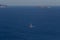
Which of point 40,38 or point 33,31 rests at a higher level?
point 33,31

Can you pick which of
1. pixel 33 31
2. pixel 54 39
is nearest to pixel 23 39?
pixel 54 39

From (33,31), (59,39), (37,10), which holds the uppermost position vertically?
(37,10)

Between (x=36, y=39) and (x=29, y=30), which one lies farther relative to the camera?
(x=29, y=30)

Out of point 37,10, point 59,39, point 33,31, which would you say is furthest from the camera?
point 37,10

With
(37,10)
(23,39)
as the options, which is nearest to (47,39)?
(23,39)

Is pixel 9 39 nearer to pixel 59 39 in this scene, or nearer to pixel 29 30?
pixel 59 39

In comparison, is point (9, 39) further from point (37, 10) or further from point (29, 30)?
point (37, 10)

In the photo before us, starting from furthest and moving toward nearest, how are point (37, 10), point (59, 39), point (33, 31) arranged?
point (37, 10) → point (33, 31) → point (59, 39)

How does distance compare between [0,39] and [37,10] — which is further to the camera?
[37,10]

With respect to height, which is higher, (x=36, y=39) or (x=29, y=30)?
(x=29, y=30)
